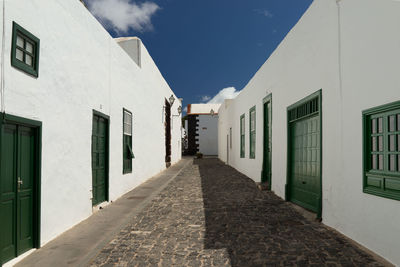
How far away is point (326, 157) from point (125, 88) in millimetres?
6290

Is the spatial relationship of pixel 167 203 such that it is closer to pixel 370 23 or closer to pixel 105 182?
pixel 105 182

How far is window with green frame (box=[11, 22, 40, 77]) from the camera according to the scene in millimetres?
3801

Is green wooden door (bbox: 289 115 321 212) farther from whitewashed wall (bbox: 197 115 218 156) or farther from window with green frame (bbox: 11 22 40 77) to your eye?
whitewashed wall (bbox: 197 115 218 156)

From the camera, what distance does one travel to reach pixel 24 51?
404cm

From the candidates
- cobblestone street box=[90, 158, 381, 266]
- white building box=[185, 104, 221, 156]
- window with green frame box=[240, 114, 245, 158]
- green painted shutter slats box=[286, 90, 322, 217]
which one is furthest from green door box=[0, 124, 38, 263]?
white building box=[185, 104, 221, 156]

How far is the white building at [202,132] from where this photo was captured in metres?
38.4

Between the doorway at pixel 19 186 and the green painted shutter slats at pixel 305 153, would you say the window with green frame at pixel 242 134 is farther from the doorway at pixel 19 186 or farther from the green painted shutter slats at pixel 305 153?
the doorway at pixel 19 186

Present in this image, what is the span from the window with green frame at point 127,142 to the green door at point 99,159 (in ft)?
5.10

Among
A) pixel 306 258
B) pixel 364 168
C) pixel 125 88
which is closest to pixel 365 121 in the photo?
pixel 364 168

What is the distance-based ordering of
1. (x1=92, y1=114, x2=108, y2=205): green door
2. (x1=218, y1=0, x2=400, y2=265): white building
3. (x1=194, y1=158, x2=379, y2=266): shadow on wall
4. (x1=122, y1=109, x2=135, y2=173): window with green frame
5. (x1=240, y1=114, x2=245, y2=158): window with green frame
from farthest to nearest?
(x1=240, y1=114, x2=245, y2=158): window with green frame → (x1=122, y1=109, x2=135, y2=173): window with green frame → (x1=92, y1=114, x2=108, y2=205): green door → (x1=194, y1=158, x2=379, y2=266): shadow on wall → (x1=218, y1=0, x2=400, y2=265): white building

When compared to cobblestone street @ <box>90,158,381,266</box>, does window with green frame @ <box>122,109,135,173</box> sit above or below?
above

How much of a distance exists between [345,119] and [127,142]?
6850 mm

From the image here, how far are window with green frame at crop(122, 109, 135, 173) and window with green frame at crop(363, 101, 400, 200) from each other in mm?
6806

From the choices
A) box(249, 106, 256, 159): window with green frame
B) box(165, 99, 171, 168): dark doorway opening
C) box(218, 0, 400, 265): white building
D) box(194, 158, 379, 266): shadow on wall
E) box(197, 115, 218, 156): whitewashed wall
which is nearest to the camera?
box(218, 0, 400, 265): white building
